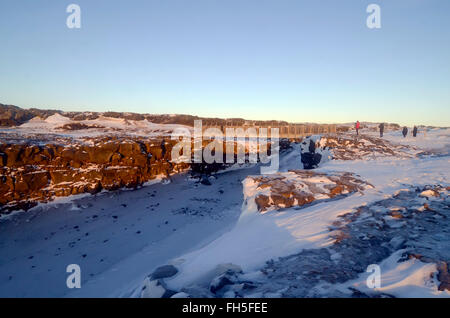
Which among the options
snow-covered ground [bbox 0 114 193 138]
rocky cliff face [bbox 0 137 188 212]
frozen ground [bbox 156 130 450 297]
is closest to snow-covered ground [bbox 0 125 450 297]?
frozen ground [bbox 156 130 450 297]

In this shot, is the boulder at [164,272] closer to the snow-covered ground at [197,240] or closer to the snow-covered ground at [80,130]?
the snow-covered ground at [197,240]

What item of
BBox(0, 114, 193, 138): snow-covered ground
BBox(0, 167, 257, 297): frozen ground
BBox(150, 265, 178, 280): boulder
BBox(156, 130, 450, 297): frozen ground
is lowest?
BBox(0, 167, 257, 297): frozen ground

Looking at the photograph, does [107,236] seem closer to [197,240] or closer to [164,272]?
[197,240]

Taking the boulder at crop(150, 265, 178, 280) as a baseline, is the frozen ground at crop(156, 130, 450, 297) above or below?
above

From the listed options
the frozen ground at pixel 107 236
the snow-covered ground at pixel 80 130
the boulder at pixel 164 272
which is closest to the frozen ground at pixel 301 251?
the boulder at pixel 164 272

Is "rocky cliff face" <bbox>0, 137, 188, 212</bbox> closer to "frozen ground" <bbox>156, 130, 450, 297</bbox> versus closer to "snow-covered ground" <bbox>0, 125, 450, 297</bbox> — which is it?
"snow-covered ground" <bbox>0, 125, 450, 297</bbox>

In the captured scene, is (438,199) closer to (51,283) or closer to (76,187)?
(51,283)

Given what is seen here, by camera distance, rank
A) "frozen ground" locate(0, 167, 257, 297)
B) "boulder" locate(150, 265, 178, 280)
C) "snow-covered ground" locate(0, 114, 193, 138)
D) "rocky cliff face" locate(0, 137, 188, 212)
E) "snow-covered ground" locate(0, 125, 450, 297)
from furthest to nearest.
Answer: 1. "snow-covered ground" locate(0, 114, 193, 138)
2. "rocky cliff face" locate(0, 137, 188, 212)
3. "frozen ground" locate(0, 167, 257, 297)
4. "boulder" locate(150, 265, 178, 280)
5. "snow-covered ground" locate(0, 125, 450, 297)
